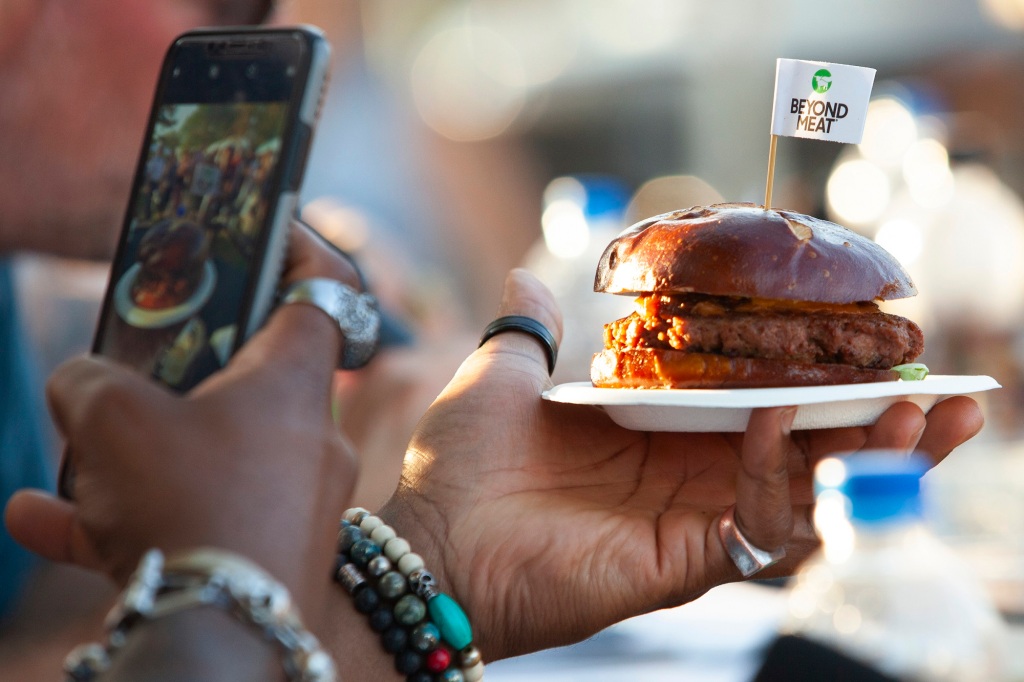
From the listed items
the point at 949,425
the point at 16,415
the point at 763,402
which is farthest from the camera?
the point at 16,415

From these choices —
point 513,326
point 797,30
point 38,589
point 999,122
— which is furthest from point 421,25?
point 513,326

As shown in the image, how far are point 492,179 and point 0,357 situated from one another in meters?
5.19

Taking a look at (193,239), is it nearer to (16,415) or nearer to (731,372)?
(731,372)

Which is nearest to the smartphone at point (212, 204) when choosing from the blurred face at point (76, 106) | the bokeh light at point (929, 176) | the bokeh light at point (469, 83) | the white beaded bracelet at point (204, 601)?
the white beaded bracelet at point (204, 601)

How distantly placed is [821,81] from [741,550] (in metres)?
0.68

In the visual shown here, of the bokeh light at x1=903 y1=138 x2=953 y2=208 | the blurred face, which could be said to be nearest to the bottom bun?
the blurred face

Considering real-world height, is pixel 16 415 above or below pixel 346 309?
below

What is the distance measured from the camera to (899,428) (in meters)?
1.22

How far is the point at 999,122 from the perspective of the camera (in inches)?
223

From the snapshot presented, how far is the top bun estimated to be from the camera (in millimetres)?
1375

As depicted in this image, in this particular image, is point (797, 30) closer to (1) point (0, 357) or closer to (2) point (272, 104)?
(1) point (0, 357)

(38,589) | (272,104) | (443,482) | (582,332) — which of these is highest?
(272,104)

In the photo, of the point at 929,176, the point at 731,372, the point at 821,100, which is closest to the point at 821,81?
the point at 821,100

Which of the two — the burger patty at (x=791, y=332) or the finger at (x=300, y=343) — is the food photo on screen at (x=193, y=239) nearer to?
the finger at (x=300, y=343)
